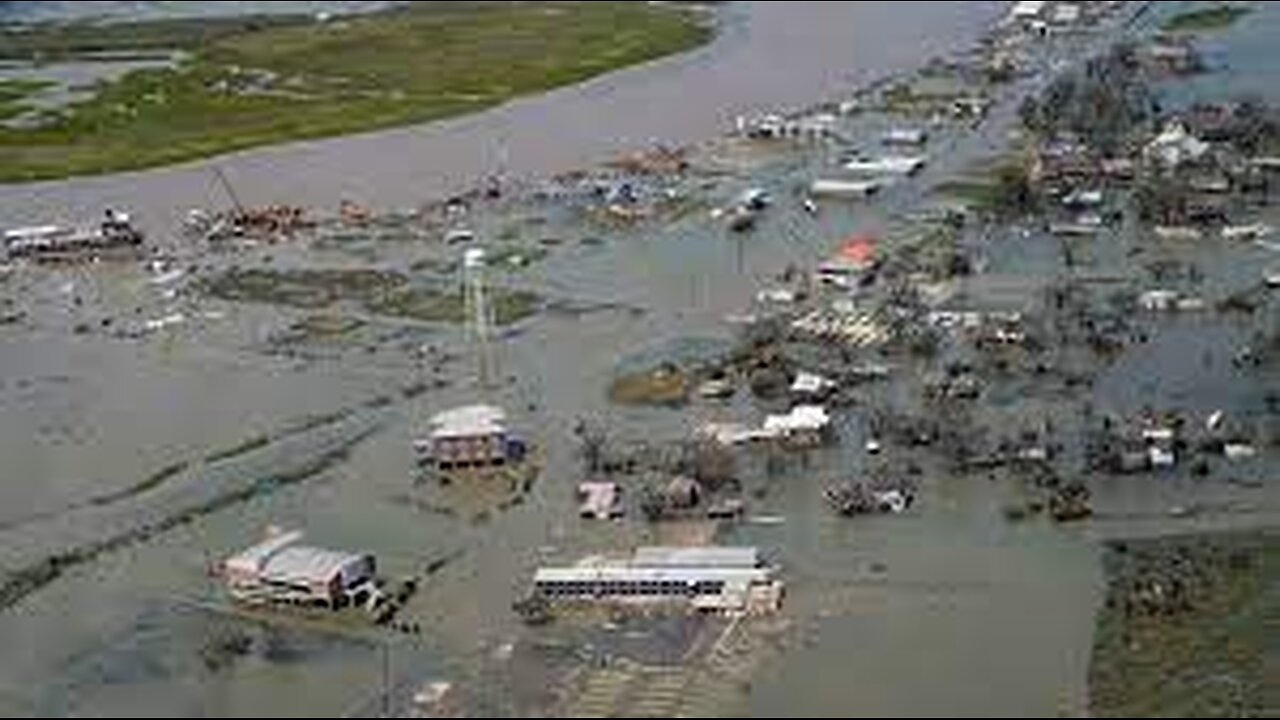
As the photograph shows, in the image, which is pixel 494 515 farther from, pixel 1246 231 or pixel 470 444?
pixel 1246 231

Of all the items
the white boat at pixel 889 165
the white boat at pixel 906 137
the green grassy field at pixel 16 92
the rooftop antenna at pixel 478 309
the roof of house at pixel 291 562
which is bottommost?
the green grassy field at pixel 16 92

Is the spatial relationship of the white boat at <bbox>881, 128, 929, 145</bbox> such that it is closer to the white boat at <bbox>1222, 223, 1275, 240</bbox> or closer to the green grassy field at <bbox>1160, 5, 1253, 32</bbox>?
the white boat at <bbox>1222, 223, 1275, 240</bbox>

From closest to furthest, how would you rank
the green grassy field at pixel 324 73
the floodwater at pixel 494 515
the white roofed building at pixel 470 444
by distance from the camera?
the floodwater at pixel 494 515 < the white roofed building at pixel 470 444 < the green grassy field at pixel 324 73

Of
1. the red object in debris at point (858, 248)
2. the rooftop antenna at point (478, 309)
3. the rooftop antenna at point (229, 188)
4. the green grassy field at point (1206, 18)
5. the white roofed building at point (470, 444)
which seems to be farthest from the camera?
the green grassy field at point (1206, 18)

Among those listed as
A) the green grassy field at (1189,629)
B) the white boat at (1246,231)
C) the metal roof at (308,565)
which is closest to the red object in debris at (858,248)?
the white boat at (1246,231)

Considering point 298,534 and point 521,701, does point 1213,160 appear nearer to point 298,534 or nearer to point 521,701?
point 298,534

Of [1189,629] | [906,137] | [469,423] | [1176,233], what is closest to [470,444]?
[469,423]

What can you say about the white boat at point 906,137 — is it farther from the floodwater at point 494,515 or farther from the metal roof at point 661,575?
the metal roof at point 661,575

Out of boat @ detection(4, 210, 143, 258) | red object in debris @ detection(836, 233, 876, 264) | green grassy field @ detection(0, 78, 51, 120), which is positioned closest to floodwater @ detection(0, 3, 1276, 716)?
red object in debris @ detection(836, 233, 876, 264)

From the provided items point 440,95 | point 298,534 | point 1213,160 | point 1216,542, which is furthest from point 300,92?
point 1216,542
